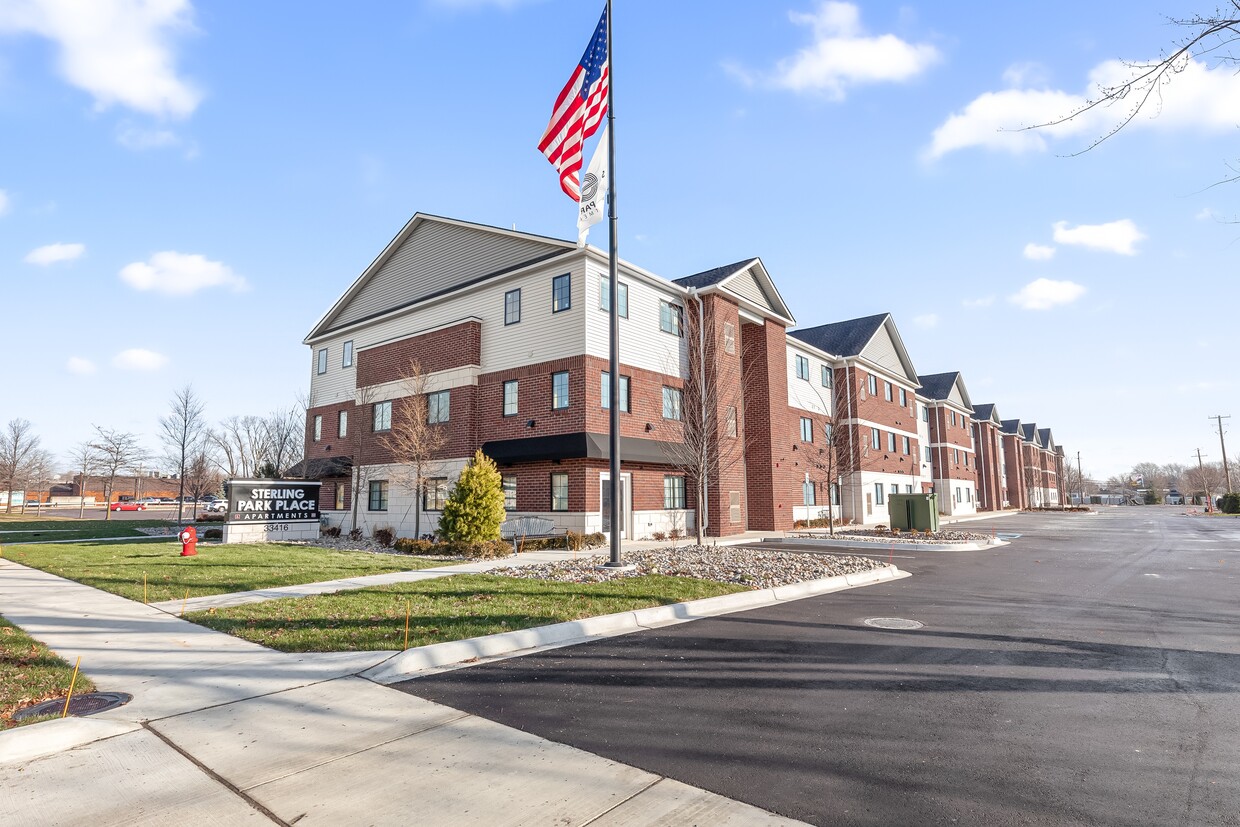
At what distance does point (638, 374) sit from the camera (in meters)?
23.6

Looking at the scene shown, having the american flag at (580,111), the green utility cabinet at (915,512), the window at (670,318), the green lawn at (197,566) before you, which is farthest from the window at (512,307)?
the green utility cabinet at (915,512)

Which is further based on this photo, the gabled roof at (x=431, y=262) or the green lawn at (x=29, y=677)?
the gabled roof at (x=431, y=262)

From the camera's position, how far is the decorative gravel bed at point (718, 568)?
12.7 m

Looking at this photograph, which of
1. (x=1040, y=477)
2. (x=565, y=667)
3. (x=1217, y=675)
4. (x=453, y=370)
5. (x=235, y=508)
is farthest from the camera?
(x=1040, y=477)

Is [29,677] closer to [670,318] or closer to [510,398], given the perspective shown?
[510,398]

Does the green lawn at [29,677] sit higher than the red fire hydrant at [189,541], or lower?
lower

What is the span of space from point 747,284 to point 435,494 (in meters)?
15.8

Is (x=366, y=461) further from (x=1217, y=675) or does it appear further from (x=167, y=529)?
(x=1217, y=675)

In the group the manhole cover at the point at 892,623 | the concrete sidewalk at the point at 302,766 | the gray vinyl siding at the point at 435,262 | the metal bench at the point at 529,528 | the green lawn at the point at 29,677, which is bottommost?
the manhole cover at the point at 892,623

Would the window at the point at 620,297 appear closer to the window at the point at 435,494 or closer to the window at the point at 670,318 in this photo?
the window at the point at 670,318

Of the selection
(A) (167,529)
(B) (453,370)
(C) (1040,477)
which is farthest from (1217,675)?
(C) (1040,477)

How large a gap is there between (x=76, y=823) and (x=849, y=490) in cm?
3798

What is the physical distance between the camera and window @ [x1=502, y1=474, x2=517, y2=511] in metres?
23.0

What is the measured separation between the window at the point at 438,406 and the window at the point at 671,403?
847cm
